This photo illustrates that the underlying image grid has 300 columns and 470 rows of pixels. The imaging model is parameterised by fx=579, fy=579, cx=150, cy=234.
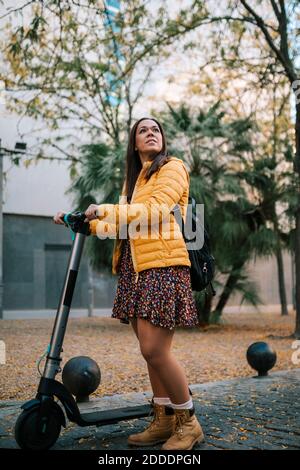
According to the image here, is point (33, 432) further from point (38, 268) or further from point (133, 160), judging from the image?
point (38, 268)

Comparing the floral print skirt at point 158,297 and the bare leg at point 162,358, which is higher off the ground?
the floral print skirt at point 158,297

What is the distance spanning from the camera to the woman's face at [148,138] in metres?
3.34

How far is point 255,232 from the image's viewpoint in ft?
35.6

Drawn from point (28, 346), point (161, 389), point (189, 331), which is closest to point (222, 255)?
point (189, 331)

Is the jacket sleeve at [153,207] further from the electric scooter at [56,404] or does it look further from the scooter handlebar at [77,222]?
the electric scooter at [56,404]

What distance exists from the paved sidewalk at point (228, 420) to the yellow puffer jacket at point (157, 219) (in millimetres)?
1071

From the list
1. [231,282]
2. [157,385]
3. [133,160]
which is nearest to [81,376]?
[157,385]

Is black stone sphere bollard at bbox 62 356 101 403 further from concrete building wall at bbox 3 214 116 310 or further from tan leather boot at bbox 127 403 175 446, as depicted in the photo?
concrete building wall at bbox 3 214 116 310

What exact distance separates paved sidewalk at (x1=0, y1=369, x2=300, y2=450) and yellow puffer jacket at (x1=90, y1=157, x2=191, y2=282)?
A: 42.2 inches

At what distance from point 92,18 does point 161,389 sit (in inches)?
210

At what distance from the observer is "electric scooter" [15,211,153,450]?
2.85 metres

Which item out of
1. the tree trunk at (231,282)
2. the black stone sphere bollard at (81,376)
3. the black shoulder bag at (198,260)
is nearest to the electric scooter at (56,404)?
the black shoulder bag at (198,260)

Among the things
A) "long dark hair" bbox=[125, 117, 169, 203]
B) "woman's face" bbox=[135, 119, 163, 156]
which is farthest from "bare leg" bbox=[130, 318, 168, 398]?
"woman's face" bbox=[135, 119, 163, 156]

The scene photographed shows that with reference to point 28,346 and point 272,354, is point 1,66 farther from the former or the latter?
point 272,354
